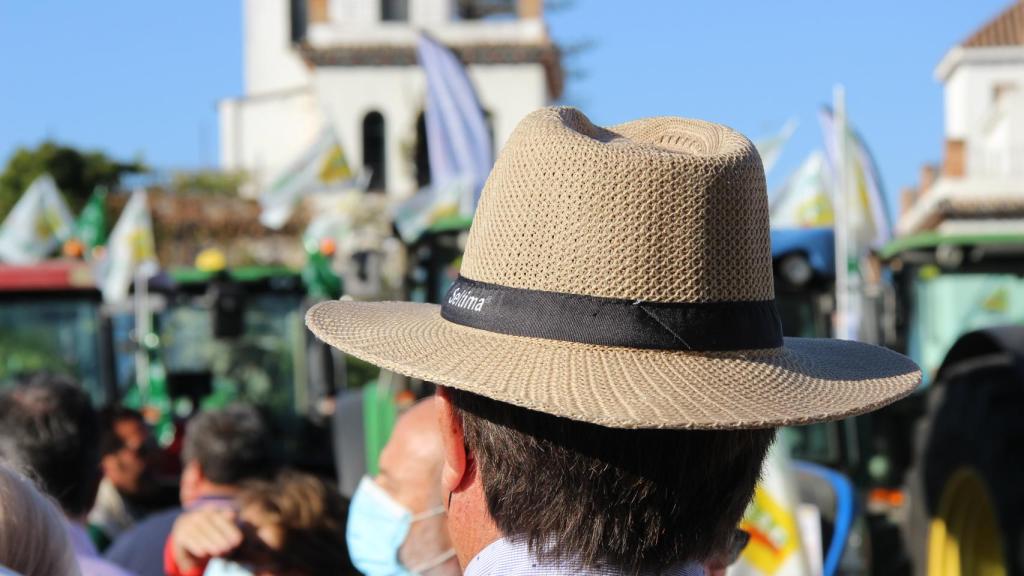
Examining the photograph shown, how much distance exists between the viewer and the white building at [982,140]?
34.1m

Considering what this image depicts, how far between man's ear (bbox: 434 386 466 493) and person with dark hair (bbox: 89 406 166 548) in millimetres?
4037

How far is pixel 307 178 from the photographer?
1402 cm

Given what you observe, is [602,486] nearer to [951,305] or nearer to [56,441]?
[56,441]

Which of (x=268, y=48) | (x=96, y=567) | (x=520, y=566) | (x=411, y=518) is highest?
(x=268, y=48)

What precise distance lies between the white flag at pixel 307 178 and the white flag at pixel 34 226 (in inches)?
99.7

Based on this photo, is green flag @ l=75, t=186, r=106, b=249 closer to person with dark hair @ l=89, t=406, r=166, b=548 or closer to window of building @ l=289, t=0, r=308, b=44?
person with dark hair @ l=89, t=406, r=166, b=548

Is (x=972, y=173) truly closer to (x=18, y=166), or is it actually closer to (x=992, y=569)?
(x=18, y=166)

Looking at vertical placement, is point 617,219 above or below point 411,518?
above

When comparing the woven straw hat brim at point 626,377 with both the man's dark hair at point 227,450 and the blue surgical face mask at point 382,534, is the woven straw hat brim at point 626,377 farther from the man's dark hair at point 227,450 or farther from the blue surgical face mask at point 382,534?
the man's dark hair at point 227,450

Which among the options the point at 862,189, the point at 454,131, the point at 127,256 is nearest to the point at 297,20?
the point at 127,256

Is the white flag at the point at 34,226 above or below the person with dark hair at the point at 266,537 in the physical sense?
below

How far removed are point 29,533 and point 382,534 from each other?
38.7 inches

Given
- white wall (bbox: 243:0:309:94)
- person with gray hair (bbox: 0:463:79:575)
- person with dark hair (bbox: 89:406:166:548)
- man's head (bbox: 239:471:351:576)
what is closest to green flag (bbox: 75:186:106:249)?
person with dark hair (bbox: 89:406:166:548)

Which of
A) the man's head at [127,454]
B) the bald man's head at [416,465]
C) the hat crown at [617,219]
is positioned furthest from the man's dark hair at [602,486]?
the man's head at [127,454]
